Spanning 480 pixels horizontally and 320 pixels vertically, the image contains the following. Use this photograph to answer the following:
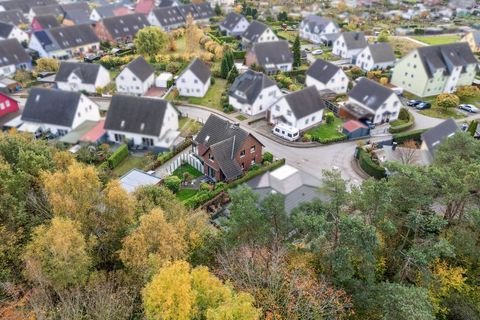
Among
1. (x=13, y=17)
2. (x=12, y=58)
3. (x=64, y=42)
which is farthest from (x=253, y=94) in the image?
(x=13, y=17)

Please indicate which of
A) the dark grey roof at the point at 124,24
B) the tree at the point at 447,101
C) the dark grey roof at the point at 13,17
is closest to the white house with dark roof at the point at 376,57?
the tree at the point at 447,101

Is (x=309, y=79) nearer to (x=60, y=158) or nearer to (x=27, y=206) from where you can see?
(x=60, y=158)

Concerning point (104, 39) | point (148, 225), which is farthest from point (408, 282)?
point (104, 39)

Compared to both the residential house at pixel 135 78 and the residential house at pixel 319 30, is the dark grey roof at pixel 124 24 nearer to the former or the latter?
the residential house at pixel 135 78

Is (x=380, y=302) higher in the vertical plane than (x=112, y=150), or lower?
higher

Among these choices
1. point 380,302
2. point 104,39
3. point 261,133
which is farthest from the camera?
point 104,39

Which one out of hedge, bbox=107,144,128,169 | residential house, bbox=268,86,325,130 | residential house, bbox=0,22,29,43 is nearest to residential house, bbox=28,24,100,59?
residential house, bbox=0,22,29,43

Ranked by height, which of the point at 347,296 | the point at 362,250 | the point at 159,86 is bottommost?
the point at 159,86
